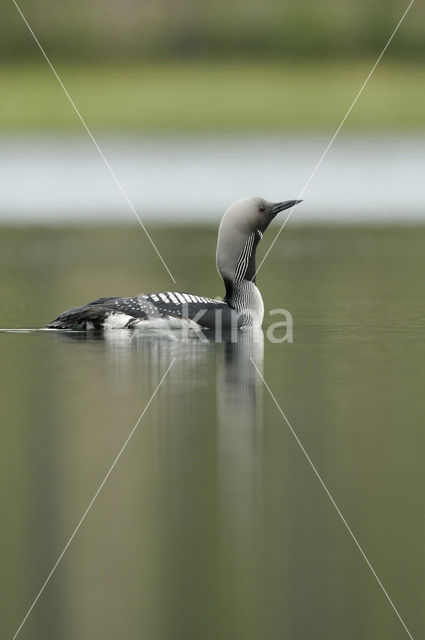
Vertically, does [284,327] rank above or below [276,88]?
below

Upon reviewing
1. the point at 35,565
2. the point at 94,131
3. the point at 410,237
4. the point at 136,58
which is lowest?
the point at 35,565

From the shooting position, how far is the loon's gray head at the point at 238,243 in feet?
28.6

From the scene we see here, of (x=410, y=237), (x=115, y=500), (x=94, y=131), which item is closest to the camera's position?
(x=115, y=500)

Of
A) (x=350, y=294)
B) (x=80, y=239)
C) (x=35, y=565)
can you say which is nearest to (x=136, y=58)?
(x=80, y=239)

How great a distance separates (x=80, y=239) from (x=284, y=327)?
6.30 m

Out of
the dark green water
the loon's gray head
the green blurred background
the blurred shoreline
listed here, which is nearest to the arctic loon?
the loon's gray head

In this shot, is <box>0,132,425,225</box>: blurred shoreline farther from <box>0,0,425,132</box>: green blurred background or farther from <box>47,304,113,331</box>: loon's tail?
<box>47,304,113,331</box>: loon's tail

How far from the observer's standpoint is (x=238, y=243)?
344 inches

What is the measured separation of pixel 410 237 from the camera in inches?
559

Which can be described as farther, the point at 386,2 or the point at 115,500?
the point at 386,2

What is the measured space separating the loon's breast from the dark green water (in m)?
0.10

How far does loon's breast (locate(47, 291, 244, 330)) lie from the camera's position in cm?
818

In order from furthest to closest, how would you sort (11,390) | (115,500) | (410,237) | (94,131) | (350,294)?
1. (94,131)
2. (410,237)
3. (350,294)
4. (11,390)
5. (115,500)

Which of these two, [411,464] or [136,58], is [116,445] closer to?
[411,464]
